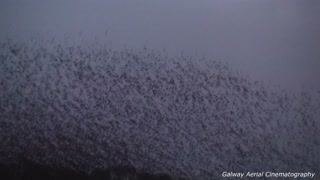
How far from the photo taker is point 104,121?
8.01 feet

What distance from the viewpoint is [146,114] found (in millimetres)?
2465

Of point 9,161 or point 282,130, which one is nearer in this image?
point 9,161

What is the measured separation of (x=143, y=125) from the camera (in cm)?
246

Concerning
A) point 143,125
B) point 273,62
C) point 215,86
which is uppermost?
point 273,62

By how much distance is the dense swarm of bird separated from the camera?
239 centimetres

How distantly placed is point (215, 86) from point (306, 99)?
639mm

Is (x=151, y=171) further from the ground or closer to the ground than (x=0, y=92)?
closer to the ground

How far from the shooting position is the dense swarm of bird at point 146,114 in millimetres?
2395

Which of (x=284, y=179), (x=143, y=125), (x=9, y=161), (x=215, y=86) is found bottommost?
(x=284, y=179)

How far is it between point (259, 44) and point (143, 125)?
99 cm

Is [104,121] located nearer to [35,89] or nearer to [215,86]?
[35,89]

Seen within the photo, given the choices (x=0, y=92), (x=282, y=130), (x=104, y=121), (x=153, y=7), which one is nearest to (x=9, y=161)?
(x=0, y=92)

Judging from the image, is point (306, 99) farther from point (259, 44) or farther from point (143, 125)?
point (143, 125)

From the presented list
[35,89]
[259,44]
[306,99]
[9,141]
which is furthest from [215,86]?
[9,141]
